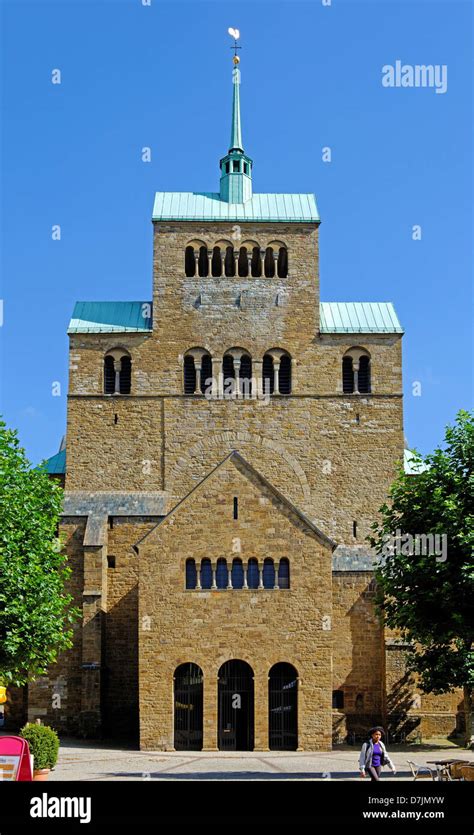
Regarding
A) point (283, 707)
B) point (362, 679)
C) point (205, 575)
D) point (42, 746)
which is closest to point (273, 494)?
point (205, 575)

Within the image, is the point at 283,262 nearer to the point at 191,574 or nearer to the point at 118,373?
the point at 118,373

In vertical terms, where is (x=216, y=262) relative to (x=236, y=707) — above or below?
above

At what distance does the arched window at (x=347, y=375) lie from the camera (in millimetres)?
55938

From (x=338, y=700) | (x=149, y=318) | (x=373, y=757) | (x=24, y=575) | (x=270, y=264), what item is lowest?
(x=338, y=700)

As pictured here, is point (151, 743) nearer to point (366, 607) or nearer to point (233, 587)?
point (233, 587)

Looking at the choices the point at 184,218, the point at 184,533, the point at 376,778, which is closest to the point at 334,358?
the point at 184,218

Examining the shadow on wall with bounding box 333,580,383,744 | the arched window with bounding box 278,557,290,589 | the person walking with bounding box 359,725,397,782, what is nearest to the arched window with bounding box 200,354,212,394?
the arched window with bounding box 278,557,290,589

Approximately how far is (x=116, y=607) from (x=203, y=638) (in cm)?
821

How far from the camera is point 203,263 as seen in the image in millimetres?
56844

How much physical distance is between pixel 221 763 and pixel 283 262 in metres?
27.4

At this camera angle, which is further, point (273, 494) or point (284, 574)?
point (273, 494)

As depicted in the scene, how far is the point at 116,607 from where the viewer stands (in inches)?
2045

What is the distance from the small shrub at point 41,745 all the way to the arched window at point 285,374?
26116mm

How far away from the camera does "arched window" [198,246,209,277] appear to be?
5675cm
